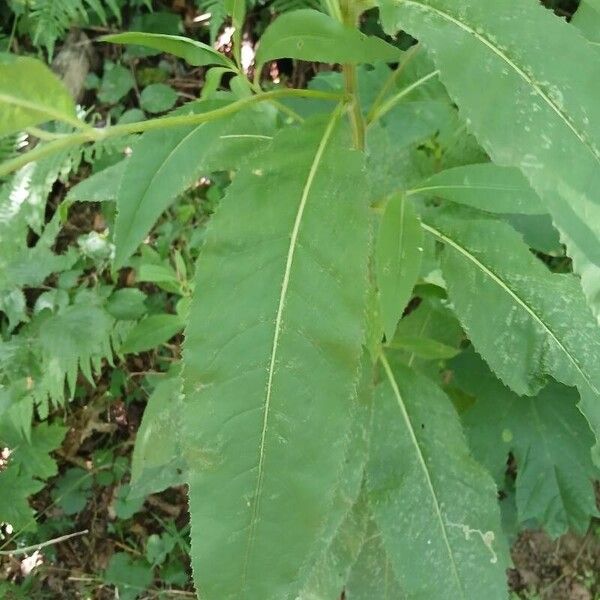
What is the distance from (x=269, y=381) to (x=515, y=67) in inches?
17.6

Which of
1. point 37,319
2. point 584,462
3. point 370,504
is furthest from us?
point 37,319

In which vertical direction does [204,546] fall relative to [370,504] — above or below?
above

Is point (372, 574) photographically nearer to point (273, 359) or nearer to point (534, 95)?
point (273, 359)

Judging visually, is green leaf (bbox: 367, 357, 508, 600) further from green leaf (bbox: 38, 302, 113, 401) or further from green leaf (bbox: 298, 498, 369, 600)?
green leaf (bbox: 38, 302, 113, 401)

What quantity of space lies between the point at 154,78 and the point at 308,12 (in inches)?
82.6

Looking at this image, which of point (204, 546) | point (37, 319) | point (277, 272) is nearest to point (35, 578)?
point (37, 319)

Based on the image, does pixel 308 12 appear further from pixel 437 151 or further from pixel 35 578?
pixel 35 578

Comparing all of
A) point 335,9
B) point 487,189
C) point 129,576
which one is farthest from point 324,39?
point 129,576

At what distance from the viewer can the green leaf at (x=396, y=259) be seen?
107 centimetres

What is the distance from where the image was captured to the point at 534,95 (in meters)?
0.71

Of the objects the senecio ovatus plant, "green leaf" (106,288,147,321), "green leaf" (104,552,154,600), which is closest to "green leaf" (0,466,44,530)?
"green leaf" (104,552,154,600)

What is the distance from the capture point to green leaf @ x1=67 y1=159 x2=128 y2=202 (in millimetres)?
1519

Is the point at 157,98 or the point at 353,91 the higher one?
the point at 353,91

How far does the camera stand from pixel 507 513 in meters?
2.07
